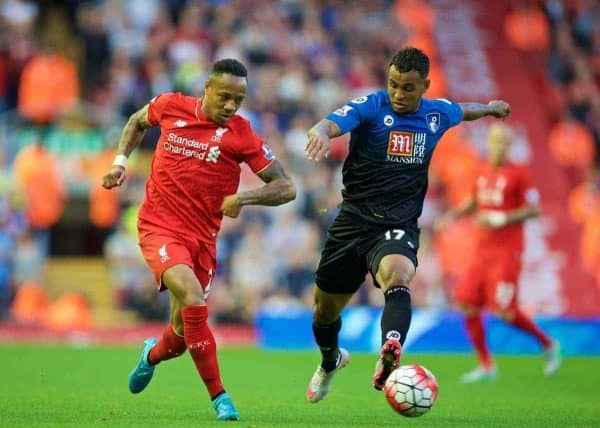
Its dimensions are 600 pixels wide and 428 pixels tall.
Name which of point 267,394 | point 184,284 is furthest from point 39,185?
point 184,284

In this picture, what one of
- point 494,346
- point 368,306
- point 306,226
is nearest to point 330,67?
point 306,226

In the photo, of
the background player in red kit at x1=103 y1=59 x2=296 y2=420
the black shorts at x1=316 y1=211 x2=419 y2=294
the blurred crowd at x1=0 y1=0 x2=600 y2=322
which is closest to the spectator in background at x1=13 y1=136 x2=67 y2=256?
the blurred crowd at x1=0 y1=0 x2=600 y2=322

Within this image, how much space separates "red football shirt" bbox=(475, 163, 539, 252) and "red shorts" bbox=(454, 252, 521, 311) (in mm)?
136

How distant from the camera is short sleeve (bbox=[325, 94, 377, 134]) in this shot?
32.6 ft

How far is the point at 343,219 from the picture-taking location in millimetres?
10656

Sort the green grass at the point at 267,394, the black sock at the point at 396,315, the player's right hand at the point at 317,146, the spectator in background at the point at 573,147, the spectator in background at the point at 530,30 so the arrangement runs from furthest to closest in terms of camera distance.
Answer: the spectator in background at the point at 530,30, the spectator in background at the point at 573,147, the green grass at the point at 267,394, the black sock at the point at 396,315, the player's right hand at the point at 317,146

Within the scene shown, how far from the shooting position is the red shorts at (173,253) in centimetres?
991

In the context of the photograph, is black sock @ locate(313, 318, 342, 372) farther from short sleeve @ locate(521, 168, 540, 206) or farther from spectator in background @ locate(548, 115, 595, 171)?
spectator in background @ locate(548, 115, 595, 171)

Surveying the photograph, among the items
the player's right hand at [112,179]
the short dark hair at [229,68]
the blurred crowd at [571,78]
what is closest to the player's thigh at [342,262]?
the short dark hair at [229,68]

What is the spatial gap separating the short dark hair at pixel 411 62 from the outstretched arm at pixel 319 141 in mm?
811

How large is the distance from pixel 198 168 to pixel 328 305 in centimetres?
170

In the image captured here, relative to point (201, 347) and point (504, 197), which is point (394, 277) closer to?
point (201, 347)

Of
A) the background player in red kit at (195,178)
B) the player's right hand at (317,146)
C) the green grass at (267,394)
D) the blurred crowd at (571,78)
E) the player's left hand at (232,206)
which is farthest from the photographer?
the blurred crowd at (571,78)

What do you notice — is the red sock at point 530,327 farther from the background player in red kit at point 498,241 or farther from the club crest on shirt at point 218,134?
the club crest on shirt at point 218,134
